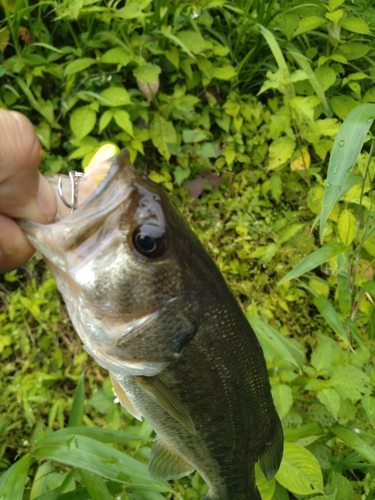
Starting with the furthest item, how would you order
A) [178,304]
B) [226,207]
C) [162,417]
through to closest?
[226,207]
[162,417]
[178,304]

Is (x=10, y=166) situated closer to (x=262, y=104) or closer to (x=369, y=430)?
(x=369, y=430)

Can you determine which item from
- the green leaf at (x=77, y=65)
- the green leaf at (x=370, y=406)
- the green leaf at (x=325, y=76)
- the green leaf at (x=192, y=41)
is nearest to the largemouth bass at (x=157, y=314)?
the green leaf at (x=370, y=406)

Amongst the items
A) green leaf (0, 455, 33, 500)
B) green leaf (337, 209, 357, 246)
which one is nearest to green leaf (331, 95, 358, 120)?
green leaf (337, 209, 357, 246)

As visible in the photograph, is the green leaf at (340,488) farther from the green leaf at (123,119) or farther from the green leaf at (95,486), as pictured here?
the green leaf at (123,119)

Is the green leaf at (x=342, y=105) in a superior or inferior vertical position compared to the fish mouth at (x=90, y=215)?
inferior

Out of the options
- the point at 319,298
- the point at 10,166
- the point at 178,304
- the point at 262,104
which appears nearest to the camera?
the point at 10,166

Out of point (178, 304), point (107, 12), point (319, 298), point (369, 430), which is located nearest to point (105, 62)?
point (107, 12)

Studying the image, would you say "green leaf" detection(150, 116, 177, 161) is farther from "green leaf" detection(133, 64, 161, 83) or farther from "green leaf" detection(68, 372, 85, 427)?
"green leaf" detection(68, 372, 85, 427)
